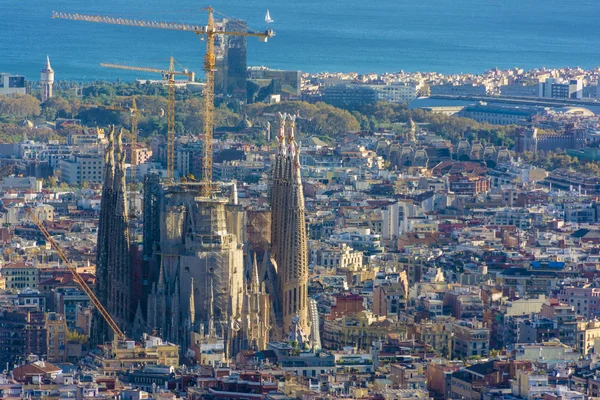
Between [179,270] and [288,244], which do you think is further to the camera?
[288,244]

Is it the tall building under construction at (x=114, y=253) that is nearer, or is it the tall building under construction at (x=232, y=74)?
the tall building under construction at (x=114, y=253)

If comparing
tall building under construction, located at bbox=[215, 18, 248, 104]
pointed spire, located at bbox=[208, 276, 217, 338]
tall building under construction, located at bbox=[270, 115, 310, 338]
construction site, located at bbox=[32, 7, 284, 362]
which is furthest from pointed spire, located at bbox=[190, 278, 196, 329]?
tall building under construction, located at bbox=[215, 18, 248, 104]

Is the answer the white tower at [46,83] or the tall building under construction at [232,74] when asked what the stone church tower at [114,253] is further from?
the white tower at [46,83]

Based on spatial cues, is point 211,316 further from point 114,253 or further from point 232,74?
point 232,74

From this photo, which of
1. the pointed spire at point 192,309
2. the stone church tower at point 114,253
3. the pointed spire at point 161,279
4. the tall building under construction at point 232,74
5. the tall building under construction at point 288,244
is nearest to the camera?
the pointed spire at point 192,309

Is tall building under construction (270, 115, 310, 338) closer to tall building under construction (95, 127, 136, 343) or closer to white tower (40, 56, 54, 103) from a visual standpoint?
tall building under construction (95, 127, 136, 343)

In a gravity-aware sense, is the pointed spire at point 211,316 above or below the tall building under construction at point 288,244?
below

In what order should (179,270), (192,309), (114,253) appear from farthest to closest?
(114,253) → (179,270) → (192,309)

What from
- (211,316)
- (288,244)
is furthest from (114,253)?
(288,244)

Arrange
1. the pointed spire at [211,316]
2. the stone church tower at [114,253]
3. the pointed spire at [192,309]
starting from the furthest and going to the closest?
the stone church tower at [114,253] < the pointed spire at [192,309] < the pointed spire at [211,316]

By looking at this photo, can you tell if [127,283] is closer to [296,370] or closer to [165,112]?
[296,370]

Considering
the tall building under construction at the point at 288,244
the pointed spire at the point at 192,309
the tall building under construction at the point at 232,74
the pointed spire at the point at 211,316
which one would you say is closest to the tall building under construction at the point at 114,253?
the pointed spire at the point at 192,309
